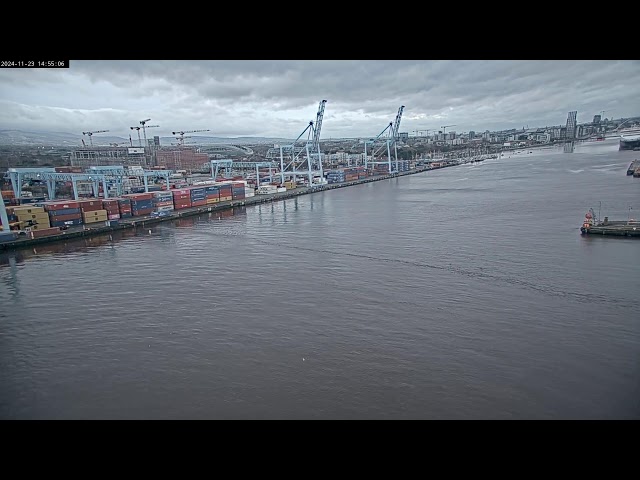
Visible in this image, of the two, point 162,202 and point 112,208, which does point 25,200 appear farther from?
point 162,202

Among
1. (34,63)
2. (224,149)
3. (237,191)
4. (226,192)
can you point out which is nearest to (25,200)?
(226,192)

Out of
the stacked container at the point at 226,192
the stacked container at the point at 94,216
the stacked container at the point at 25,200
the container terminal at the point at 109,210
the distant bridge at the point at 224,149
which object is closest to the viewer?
the container terminal at the point at 109,210

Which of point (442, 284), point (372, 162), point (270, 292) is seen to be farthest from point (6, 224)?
point (372, 162)

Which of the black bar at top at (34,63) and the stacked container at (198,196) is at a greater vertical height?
the black bar at top at (34,63)

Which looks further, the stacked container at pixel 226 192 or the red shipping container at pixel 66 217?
the stacked container at pixel 226 192

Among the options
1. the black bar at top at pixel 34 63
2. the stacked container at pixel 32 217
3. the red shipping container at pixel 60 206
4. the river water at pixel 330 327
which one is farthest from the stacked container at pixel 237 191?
the black bar at top at pixel 34 63

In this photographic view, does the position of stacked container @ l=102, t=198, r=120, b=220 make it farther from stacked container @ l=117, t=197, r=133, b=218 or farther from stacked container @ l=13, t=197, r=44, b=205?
stacked container @ l=13, t=197, r=44, b=205

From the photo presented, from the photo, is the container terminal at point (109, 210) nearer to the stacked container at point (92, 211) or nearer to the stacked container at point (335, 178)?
the stacked container at point (92, 211)

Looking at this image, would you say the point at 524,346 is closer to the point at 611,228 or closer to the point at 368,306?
the point at 368,306
